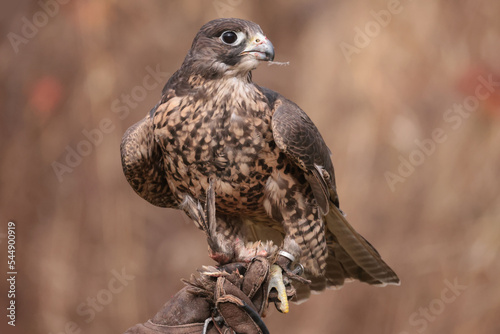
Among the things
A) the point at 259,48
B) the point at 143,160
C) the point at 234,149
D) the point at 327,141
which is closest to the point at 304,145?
the point at 234,149

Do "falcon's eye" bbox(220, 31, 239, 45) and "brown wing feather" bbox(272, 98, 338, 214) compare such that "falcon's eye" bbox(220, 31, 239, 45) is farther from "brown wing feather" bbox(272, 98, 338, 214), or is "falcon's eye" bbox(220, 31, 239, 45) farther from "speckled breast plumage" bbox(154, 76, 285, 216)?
"brown wing feather" bbox(272, 98, 338, 214)

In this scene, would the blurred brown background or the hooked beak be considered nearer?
the hooked beak

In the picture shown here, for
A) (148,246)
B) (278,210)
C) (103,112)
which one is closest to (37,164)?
(103,112)

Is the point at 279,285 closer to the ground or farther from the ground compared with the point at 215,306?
farther from the ground

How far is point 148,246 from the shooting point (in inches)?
137

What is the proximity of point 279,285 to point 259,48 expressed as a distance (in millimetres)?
837

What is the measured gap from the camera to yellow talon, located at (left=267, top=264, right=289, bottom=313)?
2150 millimetres

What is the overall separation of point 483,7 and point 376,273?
5.85ft

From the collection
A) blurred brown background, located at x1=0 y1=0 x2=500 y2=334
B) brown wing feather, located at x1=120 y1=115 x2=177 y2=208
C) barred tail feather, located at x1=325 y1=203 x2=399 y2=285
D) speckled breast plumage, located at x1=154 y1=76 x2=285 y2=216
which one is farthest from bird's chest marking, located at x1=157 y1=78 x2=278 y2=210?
blurred brown background, located at x1=0 y1=0 x2=500 y2=334

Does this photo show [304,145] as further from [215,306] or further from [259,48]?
[215,306]

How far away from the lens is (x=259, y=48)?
6.83 feet

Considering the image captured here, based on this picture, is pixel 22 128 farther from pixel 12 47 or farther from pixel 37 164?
pixel 12 47

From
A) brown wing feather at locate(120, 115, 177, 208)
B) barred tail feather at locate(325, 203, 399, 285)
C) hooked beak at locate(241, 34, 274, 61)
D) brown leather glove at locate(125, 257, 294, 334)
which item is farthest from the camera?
barred tail feather at locate(325, 203, 399, 285)

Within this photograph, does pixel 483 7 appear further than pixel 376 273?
Yes
